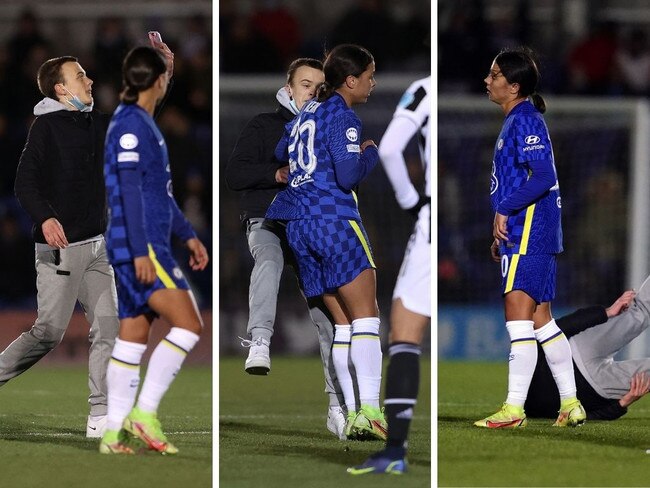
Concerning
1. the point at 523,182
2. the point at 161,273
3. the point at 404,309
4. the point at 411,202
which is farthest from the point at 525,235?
the point at 161,273

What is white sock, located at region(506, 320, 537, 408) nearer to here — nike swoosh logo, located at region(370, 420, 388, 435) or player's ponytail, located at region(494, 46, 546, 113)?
nike swoosh logo, located at region(370, 420, 388, 435)

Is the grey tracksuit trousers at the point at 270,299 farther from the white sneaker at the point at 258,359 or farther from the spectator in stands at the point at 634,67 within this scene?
the spectator in stands at the point at 634,67

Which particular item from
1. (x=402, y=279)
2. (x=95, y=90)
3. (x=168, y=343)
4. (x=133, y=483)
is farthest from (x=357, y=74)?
(x=95, y=90)

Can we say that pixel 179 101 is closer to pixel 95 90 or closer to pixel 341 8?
pixel 95 90

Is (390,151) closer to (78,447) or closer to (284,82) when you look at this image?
(78,447)

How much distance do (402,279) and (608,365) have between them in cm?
196

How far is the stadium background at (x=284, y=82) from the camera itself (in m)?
12.2

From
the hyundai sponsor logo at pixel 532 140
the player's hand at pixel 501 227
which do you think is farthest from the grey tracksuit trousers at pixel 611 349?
the hyundai sponsor logo at pixel 532 140

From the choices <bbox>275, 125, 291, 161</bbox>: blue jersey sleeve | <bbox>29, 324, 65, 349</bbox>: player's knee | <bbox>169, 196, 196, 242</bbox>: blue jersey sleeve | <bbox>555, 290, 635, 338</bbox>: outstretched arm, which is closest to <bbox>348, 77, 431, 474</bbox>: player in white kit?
<bbox>169, 196, 196, 242</bbox>: blue jersey sleeve

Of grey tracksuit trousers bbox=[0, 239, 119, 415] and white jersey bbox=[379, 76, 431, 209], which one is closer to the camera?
white jersey bbox=[379, 76, 431, 209]

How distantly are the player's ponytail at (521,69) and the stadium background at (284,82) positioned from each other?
5706mm

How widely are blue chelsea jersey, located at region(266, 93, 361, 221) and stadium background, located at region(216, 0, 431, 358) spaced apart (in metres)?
6.19

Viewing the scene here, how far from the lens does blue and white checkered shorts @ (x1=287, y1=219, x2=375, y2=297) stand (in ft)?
15.8

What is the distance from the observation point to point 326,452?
191 inches
